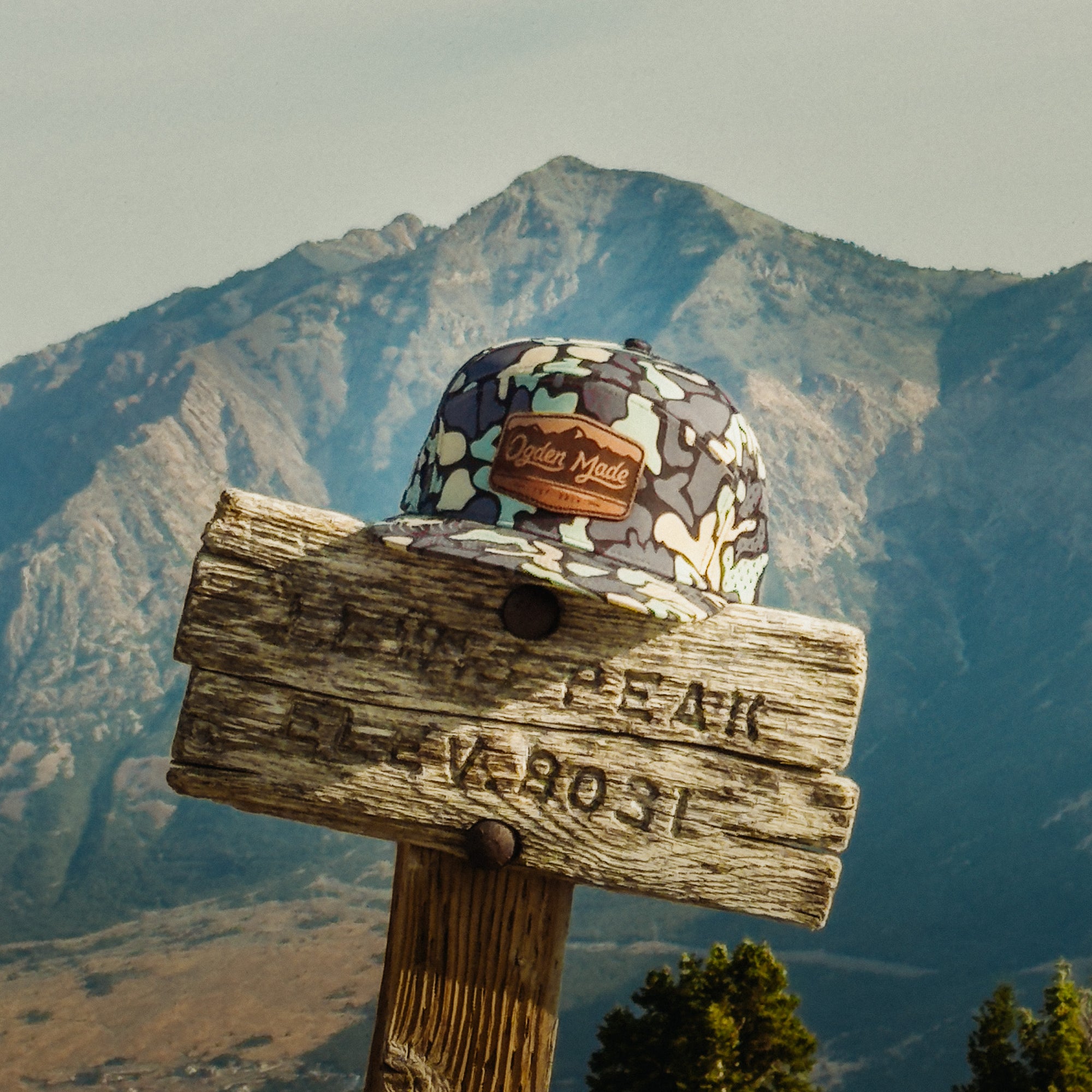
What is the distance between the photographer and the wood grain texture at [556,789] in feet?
7.64

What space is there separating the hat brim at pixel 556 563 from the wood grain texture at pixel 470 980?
2.03 feet

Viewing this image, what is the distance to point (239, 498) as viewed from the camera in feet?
7.68

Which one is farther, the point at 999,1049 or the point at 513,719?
the point at 999,1049

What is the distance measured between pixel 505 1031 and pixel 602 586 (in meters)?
0.92

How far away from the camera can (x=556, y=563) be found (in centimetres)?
224

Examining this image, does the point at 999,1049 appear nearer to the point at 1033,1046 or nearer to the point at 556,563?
the point at 1033,1046

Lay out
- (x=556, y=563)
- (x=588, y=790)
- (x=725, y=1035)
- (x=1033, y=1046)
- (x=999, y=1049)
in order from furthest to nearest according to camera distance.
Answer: (x=999, y=1049) → (x=1033, y=1046) → (x=725, y=1035) → (x=588, y=790) → (x=556, y=563)

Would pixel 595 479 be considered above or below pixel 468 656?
above

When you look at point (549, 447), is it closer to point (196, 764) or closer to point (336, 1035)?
point (196, 764)

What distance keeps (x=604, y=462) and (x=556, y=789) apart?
24.1 inches

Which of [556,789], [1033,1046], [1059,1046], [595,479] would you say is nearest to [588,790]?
[556,789]

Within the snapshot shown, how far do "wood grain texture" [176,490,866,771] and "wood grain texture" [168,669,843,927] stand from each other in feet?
0.12

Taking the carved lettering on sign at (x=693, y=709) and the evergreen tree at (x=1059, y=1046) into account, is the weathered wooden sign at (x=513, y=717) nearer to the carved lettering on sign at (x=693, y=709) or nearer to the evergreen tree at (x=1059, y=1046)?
the carved lettering on sign at (x=693, y=709)

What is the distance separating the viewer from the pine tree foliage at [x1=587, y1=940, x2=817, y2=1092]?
12125 millimetres
